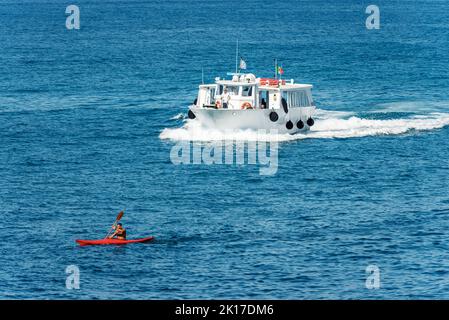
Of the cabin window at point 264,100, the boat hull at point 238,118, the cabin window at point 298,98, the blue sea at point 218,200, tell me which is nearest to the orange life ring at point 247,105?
the cabin window at point 264,100

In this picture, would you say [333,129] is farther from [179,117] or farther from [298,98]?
[179,117]

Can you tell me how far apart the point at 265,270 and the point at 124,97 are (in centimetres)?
6904

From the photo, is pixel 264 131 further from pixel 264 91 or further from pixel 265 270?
pixel 265 270

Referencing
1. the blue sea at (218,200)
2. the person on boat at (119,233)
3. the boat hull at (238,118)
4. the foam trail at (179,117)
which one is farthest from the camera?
the foam trail at (179,117)

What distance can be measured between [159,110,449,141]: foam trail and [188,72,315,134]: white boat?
2.77 feet

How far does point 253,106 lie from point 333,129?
365 inches

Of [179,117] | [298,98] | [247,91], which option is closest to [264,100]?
[247,91]

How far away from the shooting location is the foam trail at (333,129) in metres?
99.4

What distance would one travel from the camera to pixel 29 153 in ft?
312

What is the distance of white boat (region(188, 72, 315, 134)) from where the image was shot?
99.4m

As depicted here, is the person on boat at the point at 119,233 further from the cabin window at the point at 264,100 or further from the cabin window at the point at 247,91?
the cabin window at the point at 247,91

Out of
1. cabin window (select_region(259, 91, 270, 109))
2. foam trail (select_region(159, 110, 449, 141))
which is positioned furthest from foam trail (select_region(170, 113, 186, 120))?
cabin window (select_region(259, 91, 270, 109))

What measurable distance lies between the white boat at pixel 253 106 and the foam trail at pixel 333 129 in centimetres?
84
